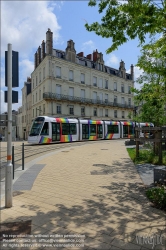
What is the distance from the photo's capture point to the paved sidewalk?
2.90 metres

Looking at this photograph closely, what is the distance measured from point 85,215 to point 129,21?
402 cm

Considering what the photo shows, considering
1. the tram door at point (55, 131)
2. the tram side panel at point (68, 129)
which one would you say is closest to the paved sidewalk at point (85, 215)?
the tram door at point (55, 131)

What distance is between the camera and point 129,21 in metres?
4.12

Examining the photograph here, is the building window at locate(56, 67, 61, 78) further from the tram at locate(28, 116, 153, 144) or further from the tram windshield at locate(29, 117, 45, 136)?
the tram windshield at locate(29, 117, 45, 136)

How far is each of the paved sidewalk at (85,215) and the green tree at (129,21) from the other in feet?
11.5

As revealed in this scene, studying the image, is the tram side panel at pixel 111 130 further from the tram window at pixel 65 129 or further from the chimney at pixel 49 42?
the chimney at pixel 49 42

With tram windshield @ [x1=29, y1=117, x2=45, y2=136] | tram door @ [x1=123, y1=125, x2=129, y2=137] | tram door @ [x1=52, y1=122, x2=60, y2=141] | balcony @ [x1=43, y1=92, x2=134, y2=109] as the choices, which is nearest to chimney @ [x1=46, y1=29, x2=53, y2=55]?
balcony @ [x1=43, y1=92, x2=134, y2=109]

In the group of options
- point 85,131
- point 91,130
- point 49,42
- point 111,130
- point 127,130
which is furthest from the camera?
point 49,42

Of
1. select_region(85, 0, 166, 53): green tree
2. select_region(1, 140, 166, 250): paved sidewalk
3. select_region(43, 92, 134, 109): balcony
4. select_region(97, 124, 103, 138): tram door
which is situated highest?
select_region(43, 92, 134, 109): balcony

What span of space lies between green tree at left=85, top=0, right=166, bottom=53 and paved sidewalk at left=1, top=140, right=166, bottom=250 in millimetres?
3515

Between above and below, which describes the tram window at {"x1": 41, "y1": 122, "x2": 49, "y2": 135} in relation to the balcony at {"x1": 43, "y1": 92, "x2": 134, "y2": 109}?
below

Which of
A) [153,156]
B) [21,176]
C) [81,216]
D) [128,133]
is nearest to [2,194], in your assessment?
[21,176]

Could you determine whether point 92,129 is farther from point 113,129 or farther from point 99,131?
point 113,129

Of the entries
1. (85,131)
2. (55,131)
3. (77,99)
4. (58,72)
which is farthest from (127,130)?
(58,72)
